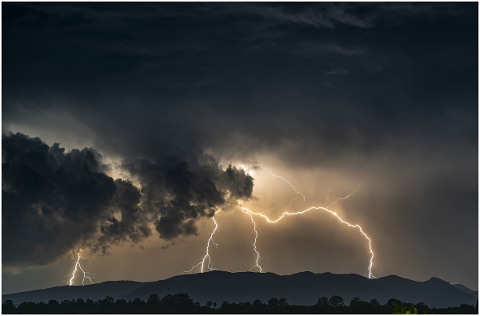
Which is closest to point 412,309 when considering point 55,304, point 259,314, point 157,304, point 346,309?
point 259,314

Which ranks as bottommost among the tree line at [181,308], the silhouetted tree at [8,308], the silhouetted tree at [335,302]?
the silhouetted tree at [8,308]

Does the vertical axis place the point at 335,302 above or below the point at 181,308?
above

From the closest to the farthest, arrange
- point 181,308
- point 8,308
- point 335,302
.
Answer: point 8,308 < point 181,308 < point 335,302

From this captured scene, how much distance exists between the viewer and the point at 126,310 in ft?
467

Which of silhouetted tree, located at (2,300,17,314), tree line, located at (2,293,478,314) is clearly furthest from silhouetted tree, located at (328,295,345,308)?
silhouetted tree, located at (2,300,17,314)

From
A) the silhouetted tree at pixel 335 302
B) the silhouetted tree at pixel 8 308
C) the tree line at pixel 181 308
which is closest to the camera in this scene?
the silhouetted tree at pixel 8 308

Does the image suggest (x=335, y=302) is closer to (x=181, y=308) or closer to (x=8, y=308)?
(x=181, y=308)

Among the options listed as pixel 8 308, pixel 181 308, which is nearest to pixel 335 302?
pixel 181 308

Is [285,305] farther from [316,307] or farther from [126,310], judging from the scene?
[126,310]

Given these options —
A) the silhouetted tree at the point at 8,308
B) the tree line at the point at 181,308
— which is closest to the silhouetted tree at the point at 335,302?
the tree line at the point at 181,308

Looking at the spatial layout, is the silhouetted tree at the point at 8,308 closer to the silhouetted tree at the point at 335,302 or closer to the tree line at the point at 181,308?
the tree line at the point at 181,308

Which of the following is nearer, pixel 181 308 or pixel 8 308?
pixel 8 308

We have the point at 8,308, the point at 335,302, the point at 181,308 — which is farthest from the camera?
the point at 335,302

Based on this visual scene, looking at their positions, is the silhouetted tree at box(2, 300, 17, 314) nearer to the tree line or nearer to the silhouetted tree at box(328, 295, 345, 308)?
the tree line
